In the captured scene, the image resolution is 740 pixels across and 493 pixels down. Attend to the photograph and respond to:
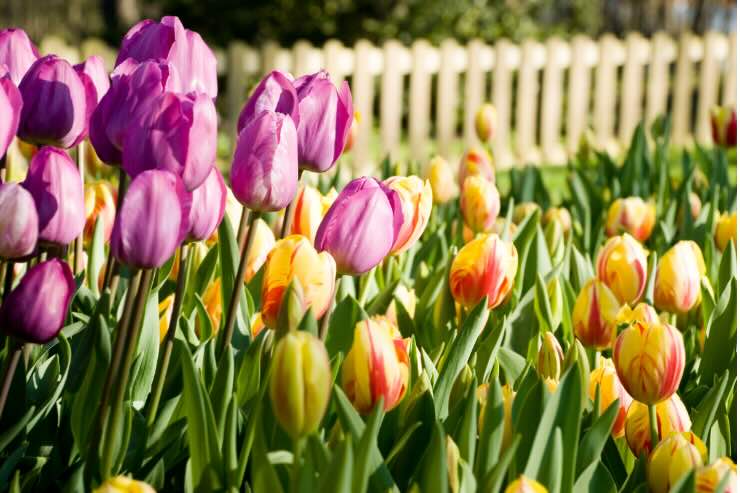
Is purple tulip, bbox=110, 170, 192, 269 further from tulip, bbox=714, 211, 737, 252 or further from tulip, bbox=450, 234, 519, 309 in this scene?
tulip, bbox=714, 211, 737, 252

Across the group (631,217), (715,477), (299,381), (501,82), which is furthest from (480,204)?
(501,82)

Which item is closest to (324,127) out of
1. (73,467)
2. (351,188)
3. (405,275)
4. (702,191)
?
(351,188)

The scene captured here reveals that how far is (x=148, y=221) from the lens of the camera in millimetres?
995

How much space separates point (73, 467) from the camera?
1190 mm

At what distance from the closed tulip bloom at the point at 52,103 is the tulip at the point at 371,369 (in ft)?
1.39

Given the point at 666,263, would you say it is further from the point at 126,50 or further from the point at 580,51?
the point at 580,51

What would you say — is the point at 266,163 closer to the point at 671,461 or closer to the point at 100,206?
the point at 671,461

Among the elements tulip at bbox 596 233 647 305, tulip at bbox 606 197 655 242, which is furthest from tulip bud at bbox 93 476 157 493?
tulip at bbox 606 197 655 242

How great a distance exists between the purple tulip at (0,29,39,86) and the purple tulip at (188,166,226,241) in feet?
1.26

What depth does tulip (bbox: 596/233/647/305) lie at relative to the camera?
167 centimetres

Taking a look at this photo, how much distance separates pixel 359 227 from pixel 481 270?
1.12 ft

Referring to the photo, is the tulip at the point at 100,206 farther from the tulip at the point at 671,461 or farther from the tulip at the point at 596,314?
the tulip at the point at 671,461

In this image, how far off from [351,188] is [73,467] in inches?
16.3

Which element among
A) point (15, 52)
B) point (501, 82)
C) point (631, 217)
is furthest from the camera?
point (501, 82)
